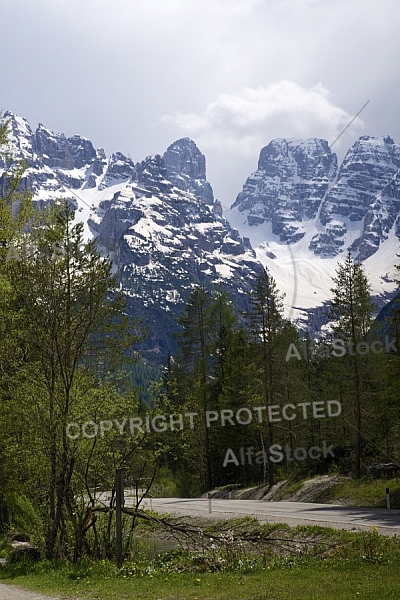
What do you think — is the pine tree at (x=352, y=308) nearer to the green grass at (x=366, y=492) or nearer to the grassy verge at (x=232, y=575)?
the green grass at (x=366, y=492)

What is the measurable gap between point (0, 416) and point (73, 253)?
4.15m

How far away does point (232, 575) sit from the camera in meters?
12.1

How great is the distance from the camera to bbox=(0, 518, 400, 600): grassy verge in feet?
33.1

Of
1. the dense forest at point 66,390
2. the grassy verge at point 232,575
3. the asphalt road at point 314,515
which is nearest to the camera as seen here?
the grassy verge at point 232,575

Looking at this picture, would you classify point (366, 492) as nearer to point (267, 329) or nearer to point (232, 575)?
point (267, 329)

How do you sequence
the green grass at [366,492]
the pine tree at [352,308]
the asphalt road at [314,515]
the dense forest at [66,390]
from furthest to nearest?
the pine tree at [352,308]
the green grass at [366,492]
the asphalt road at [314,515]
the dense forest at [66,390]

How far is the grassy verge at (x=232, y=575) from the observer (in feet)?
33.1

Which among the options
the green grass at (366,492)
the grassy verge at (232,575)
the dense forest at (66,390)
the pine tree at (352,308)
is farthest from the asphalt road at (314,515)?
the pine tree at (352,308)

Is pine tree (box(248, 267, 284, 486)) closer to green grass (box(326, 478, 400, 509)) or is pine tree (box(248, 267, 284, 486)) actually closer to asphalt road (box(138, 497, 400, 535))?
green grass (box(326, 478, 400, 509))

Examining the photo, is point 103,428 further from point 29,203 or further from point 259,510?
point 259,510

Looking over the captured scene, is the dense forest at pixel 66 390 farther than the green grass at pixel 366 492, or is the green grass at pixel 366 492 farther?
the green grass at pixel 366 492

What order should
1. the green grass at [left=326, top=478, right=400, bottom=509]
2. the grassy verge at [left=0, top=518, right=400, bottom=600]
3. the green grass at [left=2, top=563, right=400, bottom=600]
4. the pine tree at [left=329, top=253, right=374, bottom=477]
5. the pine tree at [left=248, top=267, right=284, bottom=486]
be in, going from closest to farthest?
the green grass at [left=2, top=563, right=400, bottom=600]
the grassy verge at [left=0, top=518, right=400, bottom=600]
the green grass at [left=326, top=478, right=400, bottom=509]
the pine tree at [left=329, top=253, right=374, bottom=477]
the pine tree at [left=248, top=267, right=284, bottom=486]

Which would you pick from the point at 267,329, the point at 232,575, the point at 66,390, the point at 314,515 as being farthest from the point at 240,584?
the point at 267,329

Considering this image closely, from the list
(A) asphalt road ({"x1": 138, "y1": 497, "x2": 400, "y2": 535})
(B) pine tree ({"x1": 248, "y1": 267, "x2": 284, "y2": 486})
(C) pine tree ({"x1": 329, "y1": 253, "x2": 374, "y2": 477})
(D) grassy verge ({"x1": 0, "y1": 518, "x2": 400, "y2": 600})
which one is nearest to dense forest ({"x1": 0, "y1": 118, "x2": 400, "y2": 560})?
(D) grassy verge ({"x1": 0, "y1": 518, "x2": 400, "y2": 600})
